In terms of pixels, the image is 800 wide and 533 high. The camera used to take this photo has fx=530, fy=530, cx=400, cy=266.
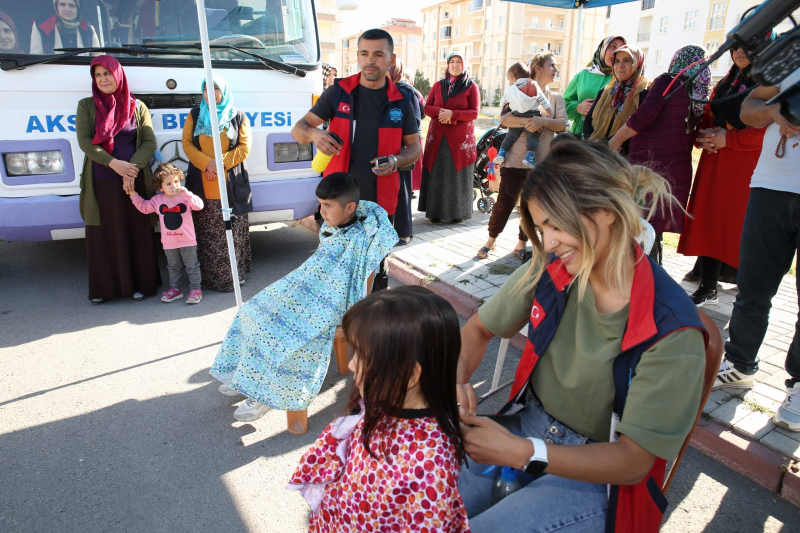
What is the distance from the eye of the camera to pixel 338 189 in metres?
2.91

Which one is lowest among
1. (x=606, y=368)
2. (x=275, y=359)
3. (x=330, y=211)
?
(x=275, y=359)

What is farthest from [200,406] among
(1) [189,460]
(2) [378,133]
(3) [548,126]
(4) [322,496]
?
(3) [548,126]

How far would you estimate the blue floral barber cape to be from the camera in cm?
269

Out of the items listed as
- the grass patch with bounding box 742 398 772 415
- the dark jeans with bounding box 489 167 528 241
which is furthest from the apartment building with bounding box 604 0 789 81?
the grass patch with bounding box 742 398 772 415

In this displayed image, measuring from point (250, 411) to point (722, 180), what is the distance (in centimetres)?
347

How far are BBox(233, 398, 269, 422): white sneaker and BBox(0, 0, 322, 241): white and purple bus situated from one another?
2358 millimetres

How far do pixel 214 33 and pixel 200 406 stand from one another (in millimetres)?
3262

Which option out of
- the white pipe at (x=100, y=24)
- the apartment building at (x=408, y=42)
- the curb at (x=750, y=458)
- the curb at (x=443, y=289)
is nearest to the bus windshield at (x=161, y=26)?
the white pipe at (x=100, y=24)

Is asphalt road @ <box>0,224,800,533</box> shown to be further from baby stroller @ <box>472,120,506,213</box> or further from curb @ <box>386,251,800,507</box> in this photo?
baby stroller @ <box>472,120,506,213</box>

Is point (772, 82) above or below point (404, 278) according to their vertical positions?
above

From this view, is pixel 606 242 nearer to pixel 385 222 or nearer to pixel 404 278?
pixel 385 222

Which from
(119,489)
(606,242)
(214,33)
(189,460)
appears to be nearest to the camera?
(606,242)

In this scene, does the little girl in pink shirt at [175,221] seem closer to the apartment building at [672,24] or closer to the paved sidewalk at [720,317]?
the paved sidewalk at [720,317]

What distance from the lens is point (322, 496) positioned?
1.51 meters
